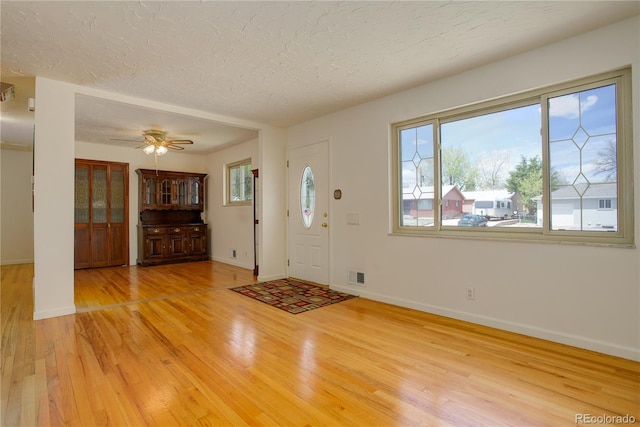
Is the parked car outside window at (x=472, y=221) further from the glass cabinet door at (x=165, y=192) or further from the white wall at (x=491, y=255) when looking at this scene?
the glass cabinet door at (x=165, y=192)

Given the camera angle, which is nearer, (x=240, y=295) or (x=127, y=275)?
(x=240, y=295)

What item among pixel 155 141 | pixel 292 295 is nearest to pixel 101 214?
pixel 155 141

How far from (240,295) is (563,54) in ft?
14.0

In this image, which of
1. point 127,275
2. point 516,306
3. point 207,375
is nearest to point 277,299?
point 207,375

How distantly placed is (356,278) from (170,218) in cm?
512

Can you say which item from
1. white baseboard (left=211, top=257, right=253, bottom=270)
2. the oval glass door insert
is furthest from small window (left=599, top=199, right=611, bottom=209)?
white baseboard (left=211, top=257, right=253, bottom=270)

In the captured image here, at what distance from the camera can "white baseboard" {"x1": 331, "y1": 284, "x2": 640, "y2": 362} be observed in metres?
2.40

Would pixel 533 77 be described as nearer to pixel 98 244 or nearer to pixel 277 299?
pixel 277 299

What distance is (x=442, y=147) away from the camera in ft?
11.7

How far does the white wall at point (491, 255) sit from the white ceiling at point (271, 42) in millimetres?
197

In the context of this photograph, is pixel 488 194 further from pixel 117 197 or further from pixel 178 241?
pixel 117 197

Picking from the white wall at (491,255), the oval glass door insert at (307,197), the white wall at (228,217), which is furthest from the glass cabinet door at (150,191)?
the white wall at (491,255)

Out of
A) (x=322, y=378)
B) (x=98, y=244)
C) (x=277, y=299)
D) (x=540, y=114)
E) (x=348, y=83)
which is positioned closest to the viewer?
(x=322, y=378)

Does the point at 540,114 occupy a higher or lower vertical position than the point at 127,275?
higher
